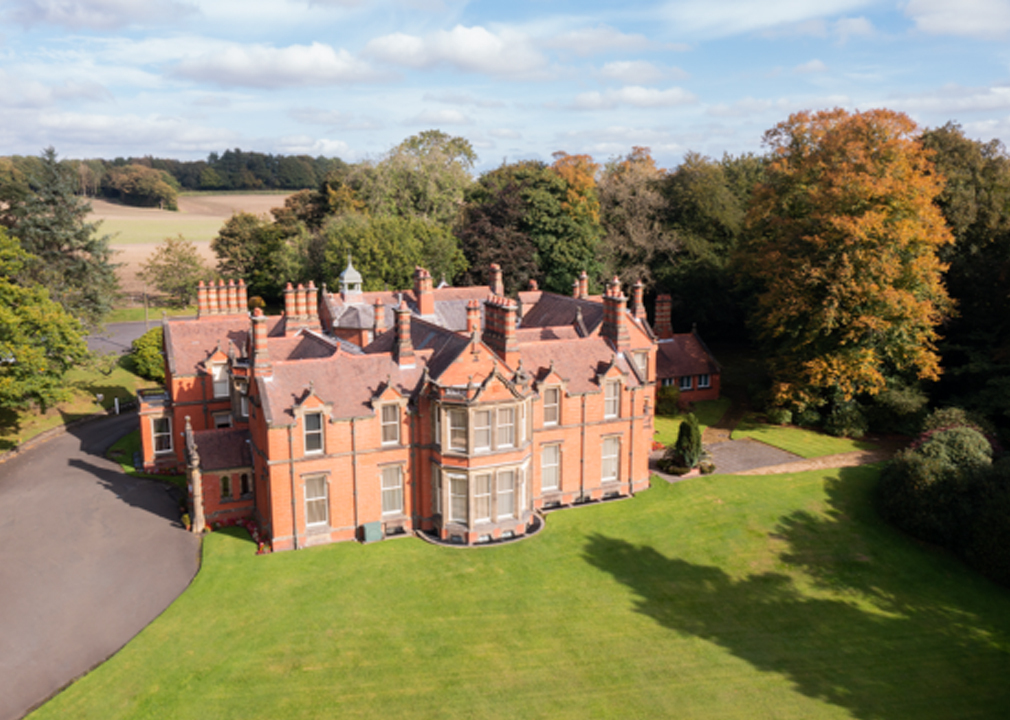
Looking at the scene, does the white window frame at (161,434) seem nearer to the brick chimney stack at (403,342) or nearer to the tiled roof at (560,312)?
the brick chimney stack at (403,342)

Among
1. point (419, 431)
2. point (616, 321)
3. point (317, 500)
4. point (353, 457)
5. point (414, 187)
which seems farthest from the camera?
point (414, 187)

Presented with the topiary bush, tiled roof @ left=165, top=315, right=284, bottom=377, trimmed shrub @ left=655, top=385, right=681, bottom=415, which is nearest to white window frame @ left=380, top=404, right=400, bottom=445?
tiled roof @ left=165, top=315, right=284, bottom=377

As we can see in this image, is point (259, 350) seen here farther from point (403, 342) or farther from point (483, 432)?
point (483, 432)

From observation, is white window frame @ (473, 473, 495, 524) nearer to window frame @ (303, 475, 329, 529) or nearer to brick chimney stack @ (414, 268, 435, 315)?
window frame @ (303, 475, 329, 529)

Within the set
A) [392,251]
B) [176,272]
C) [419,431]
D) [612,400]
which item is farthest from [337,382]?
[176,272]

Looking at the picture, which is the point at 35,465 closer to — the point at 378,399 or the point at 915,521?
the point at 378,399

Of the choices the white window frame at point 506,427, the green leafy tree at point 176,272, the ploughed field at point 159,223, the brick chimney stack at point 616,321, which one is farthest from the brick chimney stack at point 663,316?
the ploughed field at point 159,223

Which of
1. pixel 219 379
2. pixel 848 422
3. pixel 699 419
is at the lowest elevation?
pixel 699 419
